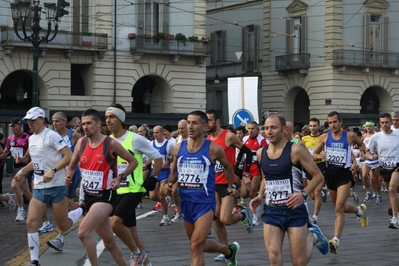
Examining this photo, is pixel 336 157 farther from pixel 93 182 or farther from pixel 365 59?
pixel 365 59

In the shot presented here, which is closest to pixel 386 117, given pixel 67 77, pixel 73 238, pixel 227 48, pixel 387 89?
pixel 73 238

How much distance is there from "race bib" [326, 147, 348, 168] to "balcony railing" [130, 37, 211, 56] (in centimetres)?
2911

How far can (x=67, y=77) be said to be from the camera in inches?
1572

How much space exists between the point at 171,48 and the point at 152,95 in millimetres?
3356

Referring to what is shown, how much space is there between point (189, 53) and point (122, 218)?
112 ft

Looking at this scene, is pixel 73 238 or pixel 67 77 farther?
pixel 67 77

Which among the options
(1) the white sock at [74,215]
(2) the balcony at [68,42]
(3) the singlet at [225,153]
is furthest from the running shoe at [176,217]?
(2) the balcony at [68,42]

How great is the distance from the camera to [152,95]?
146 ft

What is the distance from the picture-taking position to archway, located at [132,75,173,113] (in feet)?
143

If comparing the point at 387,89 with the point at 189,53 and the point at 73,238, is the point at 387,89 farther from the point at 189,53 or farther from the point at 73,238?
the point at 73,238

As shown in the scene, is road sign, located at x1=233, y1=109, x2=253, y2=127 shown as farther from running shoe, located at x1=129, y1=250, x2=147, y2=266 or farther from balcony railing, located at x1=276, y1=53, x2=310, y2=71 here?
balcony railing, located at x1=276, y1=53, x2=310, y2=71

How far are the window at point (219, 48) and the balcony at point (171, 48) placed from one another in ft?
28.6

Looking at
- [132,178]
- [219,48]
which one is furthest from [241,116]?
[219,48]

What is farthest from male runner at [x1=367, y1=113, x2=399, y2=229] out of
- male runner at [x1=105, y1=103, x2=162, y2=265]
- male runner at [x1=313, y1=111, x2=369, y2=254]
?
male runner at [x1=105, y1=103, x2=162, y2=265]
